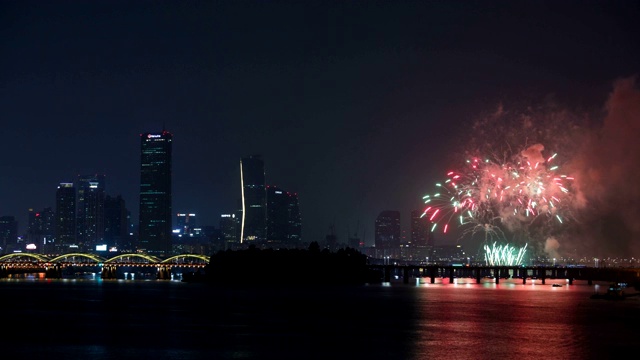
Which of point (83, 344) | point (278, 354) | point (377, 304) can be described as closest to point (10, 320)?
point (83, 344)

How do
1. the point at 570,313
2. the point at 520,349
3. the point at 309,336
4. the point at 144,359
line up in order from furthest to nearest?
the point at 570,313
the point at 309,336
the point at 520,349
the point at 144,359

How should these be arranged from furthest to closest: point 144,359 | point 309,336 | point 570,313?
1. point 570,313
2. point 309,336
3. point 144,359

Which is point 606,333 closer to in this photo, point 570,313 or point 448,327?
point 448,327

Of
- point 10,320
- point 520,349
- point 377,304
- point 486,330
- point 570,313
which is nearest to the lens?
point 520,349

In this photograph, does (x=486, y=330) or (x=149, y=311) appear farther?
(x=149, y=311)

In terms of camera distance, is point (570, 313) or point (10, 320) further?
point (570, 313)

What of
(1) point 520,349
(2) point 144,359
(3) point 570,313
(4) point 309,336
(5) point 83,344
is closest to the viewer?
(2) point 144,359

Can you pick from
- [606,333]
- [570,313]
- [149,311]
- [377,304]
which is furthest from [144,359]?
[377,304]

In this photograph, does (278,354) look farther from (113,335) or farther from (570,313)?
(570,313)
